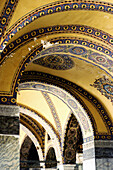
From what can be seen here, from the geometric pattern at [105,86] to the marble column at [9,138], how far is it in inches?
118

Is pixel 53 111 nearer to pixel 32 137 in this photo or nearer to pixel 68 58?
pixel 32 137

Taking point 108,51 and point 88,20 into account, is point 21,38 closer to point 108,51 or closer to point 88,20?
point 88,20

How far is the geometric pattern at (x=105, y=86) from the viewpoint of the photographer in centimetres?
819

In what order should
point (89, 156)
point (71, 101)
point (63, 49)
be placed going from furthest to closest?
point (71, 101) → point (89, 156) → point (63, 49)

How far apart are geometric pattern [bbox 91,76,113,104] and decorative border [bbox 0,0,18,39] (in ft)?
11.9

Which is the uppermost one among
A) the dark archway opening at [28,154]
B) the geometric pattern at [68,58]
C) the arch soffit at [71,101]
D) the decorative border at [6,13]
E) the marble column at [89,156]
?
the geometric pattern at [68,58]

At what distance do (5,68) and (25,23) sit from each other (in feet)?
3.34

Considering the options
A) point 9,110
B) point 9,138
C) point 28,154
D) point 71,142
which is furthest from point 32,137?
point 9,138

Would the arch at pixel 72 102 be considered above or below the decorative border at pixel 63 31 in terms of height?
below

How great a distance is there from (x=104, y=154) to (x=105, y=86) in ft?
5.97

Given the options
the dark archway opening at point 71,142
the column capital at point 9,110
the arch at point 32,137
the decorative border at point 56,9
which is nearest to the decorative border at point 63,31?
the decorative border at point 56,9

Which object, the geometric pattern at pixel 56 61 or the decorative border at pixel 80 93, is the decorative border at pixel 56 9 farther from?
the decorative border at pixel 80 93

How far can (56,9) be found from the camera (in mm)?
5629

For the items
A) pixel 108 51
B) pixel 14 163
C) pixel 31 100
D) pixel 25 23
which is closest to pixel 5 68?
pixel 25 23
